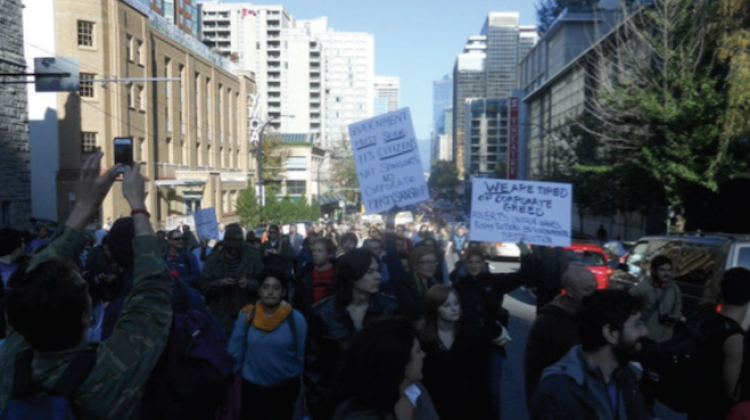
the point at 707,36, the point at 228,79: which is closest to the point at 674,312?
the point at 707,36

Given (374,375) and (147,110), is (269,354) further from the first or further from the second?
(147,110)

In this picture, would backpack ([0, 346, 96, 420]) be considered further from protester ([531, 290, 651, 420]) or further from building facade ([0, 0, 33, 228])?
building facade ([0, 0, 33, 228])

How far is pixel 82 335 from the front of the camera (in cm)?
258

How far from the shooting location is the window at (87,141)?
40.2 meters

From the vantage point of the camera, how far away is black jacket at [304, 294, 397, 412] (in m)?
5.17

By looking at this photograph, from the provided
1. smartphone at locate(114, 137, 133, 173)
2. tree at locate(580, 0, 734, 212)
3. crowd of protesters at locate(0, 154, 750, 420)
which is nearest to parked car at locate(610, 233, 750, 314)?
crowd of protesters at locate(0, 154, 750, 420)

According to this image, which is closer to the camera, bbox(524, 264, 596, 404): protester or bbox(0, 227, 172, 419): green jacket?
bbox(0, 227, 172, 419): green jacket

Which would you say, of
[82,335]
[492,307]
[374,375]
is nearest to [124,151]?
[82,335]

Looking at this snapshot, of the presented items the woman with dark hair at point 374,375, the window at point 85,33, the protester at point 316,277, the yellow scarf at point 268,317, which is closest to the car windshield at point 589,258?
the protester at point 316,277

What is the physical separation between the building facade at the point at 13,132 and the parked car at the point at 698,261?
19632 millimetres

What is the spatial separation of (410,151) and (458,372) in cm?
416

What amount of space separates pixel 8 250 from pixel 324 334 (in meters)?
3.52

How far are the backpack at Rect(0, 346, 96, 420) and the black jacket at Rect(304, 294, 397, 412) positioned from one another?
9.14 feet

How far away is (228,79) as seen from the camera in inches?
2621
